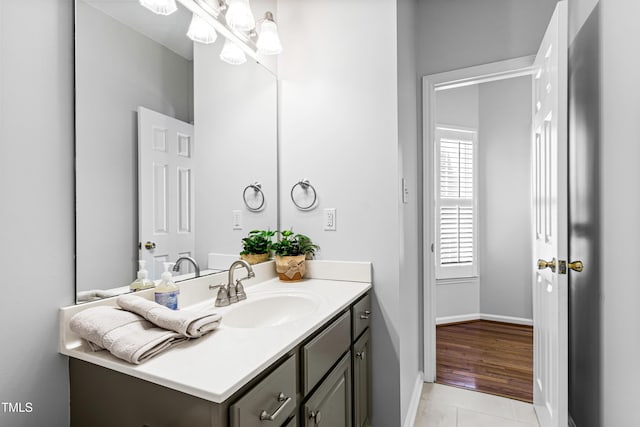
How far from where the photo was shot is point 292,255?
1.91 meters

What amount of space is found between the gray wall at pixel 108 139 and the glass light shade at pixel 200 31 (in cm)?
25

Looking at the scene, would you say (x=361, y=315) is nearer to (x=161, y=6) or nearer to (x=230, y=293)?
(x=230, y=293)

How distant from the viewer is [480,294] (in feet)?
12.6

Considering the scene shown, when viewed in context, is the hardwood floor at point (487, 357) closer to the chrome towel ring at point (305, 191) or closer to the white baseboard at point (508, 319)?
the white baseboard at point (508, 319)

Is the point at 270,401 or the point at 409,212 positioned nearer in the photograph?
the point at 270,401

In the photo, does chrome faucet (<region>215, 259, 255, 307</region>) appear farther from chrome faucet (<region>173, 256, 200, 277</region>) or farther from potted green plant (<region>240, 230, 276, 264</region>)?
potted green plant (<region>240, 230, 276, 264</region>)

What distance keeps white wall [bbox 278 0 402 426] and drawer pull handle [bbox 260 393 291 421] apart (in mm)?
946

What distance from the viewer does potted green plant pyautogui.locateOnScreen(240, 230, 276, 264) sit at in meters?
1.90

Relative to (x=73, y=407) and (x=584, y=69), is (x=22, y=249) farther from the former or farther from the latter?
(x=584, y=69)

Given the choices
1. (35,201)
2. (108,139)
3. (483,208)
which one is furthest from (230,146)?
(483,208)

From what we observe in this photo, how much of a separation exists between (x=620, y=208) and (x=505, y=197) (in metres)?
2.54

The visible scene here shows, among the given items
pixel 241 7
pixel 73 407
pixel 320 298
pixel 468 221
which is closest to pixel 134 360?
pixel 73 407

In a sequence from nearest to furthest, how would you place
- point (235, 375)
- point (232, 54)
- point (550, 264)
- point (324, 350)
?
point (235, 375) → point (324, 350) → point (550, 264) → point (232, 54)

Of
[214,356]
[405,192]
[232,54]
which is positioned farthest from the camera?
[405,192]
